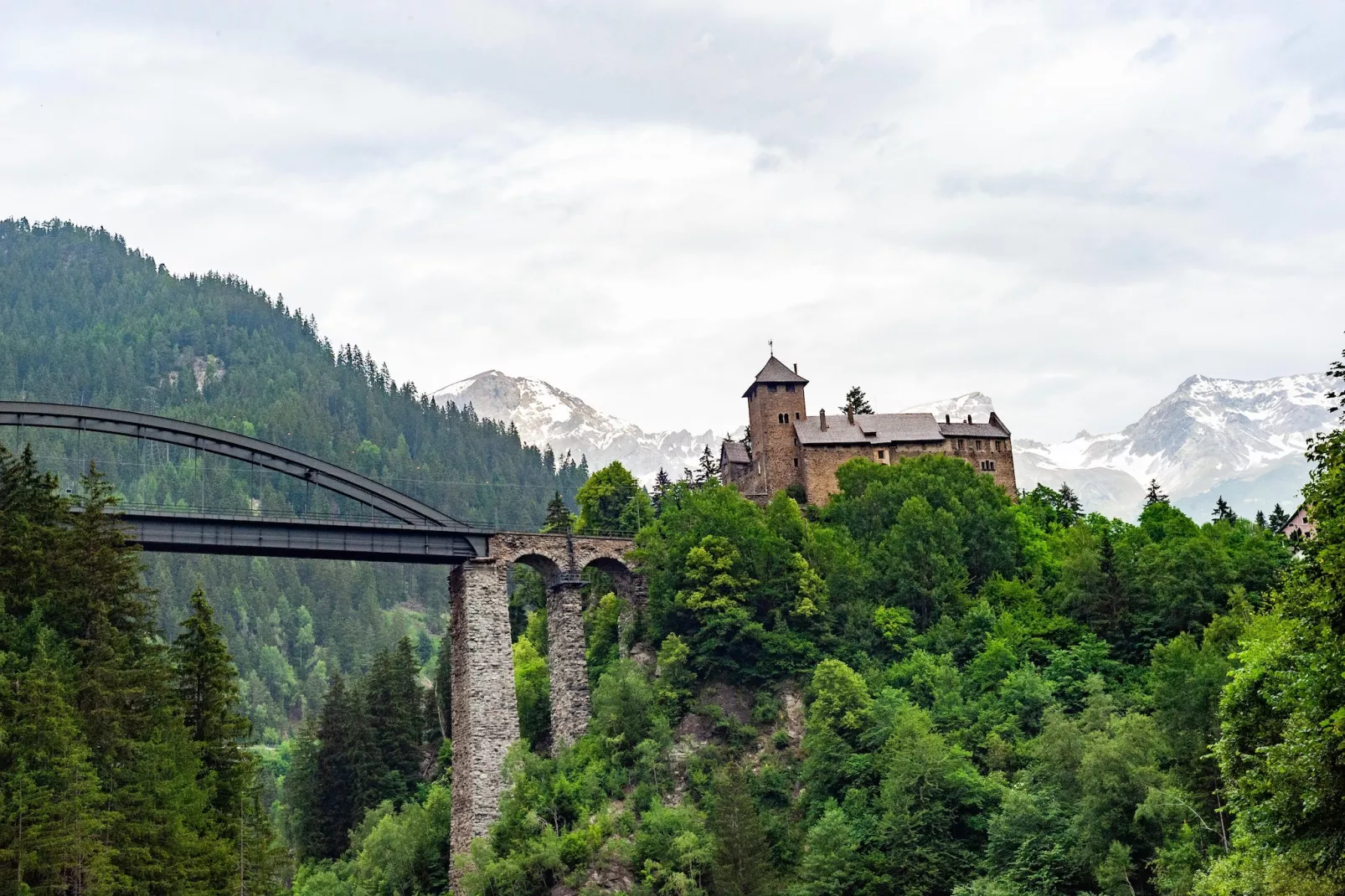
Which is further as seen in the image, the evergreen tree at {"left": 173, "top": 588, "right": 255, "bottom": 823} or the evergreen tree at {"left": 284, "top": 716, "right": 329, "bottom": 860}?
the evergreen tree at {"left": 284, "top": 716, "right": 329, "bottom": 860}

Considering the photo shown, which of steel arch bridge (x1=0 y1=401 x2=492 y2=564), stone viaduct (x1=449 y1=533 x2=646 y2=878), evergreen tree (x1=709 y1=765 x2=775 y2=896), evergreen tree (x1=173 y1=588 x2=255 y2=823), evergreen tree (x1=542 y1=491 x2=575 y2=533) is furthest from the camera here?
evergreen tree (x1=542 y1=491 x2=575 y2=533)

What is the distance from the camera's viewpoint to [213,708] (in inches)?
2068

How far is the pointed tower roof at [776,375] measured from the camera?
90.1 meters

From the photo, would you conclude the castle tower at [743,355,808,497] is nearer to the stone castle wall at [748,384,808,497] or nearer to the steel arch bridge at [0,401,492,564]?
the stone castle wall at [748,384,808,497]

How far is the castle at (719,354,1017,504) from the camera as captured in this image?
88000 millimetres

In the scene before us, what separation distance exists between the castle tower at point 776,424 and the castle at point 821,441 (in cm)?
5

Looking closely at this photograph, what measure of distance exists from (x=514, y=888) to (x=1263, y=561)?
38620 mm

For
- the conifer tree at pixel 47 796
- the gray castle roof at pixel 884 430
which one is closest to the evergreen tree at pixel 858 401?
the gray castle roof at pixel 884 430

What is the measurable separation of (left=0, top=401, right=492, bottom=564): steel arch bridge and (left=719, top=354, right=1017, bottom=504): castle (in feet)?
78.2

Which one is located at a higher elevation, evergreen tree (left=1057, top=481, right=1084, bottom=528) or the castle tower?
the castle tower

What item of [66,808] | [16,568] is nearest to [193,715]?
[16,568]

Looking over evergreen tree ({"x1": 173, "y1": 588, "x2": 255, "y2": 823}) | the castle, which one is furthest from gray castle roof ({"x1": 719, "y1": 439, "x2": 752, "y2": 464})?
evergreen tree ({"x1": 173, "y1": 588, "x2": 255, "y2": 823})

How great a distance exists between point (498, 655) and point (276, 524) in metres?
11.7

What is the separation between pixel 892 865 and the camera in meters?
58.7
